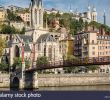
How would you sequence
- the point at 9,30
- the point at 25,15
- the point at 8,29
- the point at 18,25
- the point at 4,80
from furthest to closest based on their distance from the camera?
the point at 25,15 → the point at 18,25 → the point at 8,29 → the point at 9,30 → the point at 4,80

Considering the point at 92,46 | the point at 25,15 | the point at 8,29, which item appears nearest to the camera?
the point at 92,46

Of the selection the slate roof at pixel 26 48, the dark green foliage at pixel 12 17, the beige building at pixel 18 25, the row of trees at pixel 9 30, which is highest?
the dark green foliage at pixel 12 17

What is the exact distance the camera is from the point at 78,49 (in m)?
108

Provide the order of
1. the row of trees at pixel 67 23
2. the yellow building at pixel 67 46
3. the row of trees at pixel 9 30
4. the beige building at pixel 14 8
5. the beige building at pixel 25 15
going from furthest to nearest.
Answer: the beige building at pixel 14 8 → the beige building at pixel 25 15 → the row of trees at pixel 67 23 → the row of trees at pixel 9 30 → the yellow building at pixel 67 46

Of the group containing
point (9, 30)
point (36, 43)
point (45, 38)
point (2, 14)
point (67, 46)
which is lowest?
point (67, 46)

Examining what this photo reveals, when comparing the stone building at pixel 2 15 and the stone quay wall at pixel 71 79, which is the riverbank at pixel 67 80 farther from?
the stone building at pixel 2 15

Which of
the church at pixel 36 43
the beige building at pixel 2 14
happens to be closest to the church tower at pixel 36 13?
the church at pixel 36 43

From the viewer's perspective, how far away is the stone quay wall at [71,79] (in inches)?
3004

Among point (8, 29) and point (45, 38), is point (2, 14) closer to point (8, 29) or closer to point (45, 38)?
point (8, 29)

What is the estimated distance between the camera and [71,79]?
258 ft

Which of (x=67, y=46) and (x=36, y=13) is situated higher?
(x=36, y=13)

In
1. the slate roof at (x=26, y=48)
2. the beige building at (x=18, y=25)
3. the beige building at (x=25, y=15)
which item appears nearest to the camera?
the slate roof at (x=26, y=48)

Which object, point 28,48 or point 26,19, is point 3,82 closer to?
point 28,48

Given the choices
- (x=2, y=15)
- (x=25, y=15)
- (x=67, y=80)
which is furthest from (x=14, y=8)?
(x=67, y=80)
